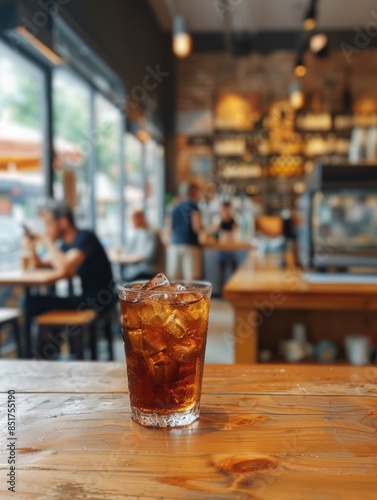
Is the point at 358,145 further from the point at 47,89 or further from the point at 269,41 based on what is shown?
the point at 269,41

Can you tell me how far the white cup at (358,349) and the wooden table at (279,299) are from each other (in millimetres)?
343

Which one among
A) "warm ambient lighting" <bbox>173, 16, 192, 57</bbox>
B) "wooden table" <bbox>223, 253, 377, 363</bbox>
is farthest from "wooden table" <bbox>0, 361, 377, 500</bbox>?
"warm ambient lighting" <bbox>173, 16, 192, 57</bbox>

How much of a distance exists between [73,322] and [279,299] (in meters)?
1.69

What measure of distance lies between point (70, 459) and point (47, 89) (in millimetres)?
4727

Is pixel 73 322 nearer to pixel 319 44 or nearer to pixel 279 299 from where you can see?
pixel 279 299

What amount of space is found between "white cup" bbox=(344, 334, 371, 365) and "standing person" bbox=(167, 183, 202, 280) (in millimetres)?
3899

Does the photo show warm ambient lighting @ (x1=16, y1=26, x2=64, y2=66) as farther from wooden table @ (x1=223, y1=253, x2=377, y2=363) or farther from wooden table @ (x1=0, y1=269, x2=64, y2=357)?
wooden table @ (x1=223, y1=253, x2=377, y2=363)

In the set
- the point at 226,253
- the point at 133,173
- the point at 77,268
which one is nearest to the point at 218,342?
the point at 77,268

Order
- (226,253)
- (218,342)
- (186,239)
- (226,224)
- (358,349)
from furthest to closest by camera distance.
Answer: (226,224)
(226,253)
(186,239)
(218,342)
(358,349)

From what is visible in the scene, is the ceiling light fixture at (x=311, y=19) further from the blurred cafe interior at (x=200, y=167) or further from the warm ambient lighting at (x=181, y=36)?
the warm ambient lighting at (x=181, y=36)

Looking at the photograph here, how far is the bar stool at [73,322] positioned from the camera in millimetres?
3557

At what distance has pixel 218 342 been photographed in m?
5.06

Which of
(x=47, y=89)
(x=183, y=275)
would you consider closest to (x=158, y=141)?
(x=183, y=275)

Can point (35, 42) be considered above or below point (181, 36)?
below
